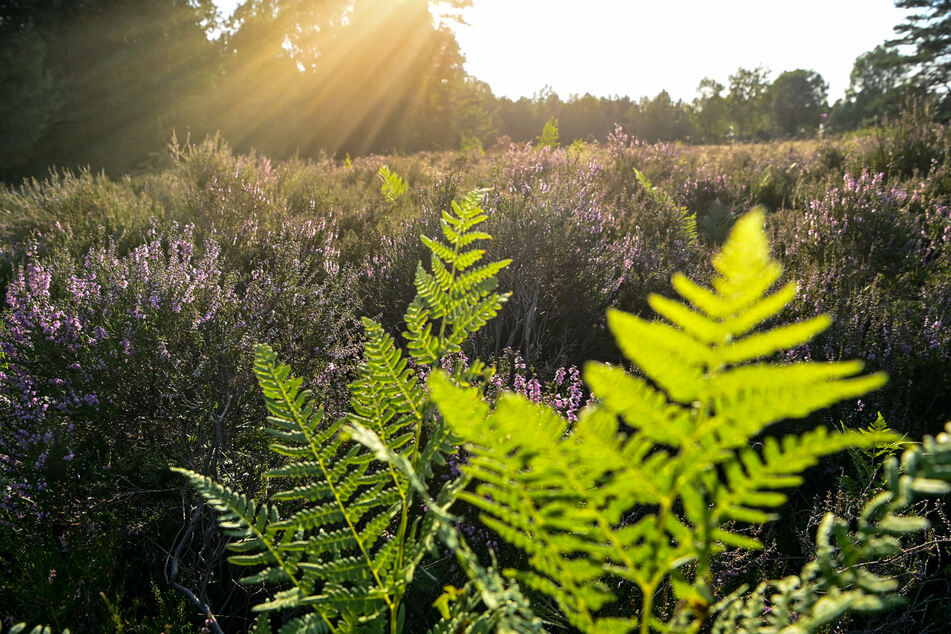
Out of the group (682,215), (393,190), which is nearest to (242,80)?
(393,190)

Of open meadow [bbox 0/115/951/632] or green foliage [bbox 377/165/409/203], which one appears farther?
green foliage [bbox 377/165/409/203]

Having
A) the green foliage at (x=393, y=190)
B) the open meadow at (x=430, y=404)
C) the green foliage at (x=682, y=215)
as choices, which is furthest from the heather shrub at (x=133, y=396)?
the green foliage at (x=393, y=190)

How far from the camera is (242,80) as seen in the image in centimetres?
2375

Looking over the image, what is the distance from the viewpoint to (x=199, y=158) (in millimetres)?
5824

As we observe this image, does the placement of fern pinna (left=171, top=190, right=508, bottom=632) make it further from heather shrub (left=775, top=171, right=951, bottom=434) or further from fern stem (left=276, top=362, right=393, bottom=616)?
heather shrub (left=775, top=171, right=951, bottom=434)

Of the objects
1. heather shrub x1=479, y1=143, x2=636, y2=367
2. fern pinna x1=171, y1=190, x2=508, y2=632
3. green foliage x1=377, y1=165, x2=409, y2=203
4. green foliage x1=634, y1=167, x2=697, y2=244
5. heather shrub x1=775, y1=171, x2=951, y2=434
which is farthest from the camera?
green foliage x1=377, y1=165, x2=409, y2=203

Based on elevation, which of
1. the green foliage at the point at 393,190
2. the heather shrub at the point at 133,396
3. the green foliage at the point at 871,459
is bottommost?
the green foliage at the point at 871,459

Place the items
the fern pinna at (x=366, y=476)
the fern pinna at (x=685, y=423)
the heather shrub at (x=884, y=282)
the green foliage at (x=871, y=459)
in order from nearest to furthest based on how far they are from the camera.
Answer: the fern pinna at (x=685, y=423) < the fern pinna at (x=366, y=476) < the green foliage at (x=871, y=459) < the heather shrub at (x=884, y=282)

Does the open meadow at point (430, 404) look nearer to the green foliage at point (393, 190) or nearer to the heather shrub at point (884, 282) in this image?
the heather shrub at point (884, 282)

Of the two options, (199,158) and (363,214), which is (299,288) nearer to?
(363,214)

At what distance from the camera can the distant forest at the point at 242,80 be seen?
55.7ft

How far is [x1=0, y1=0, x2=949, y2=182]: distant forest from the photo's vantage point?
16984 mm

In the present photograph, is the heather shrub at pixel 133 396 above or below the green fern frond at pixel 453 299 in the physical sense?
below

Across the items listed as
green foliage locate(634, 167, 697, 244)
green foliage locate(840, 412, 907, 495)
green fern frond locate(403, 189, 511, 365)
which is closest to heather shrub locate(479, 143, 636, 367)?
green foliage locate(634, 167, 697, 244)
